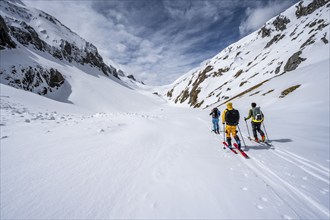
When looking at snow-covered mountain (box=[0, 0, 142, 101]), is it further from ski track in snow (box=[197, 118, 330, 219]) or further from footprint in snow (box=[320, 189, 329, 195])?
footprint in snow (box=[320, 189, 329, 195])

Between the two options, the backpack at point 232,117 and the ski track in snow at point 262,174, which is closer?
the ski track in snow at point 262,174

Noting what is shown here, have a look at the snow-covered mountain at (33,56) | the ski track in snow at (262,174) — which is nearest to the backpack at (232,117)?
the ski track in snow at (262,174)

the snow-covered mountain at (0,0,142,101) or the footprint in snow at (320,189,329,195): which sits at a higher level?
the snow-covered mountain at (0,0,142,101)

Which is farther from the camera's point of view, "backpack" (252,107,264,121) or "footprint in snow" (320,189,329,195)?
"backpack" (252,107,264,121)

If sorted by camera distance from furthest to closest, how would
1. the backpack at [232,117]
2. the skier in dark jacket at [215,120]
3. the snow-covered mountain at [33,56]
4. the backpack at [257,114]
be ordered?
the snow-covered mountain at [33,56]
the skier in dark jacket at [215,120]
the backpack at [257,114]
the backpack at [232,117]

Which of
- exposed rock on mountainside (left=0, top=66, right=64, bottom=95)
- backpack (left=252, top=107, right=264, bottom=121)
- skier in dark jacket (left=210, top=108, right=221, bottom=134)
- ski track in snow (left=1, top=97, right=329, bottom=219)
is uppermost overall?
exposed rock on mountainside (left=0, top=66, right=64, bottom=95)

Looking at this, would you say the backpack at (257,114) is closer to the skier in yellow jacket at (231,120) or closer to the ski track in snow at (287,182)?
the skier in yellow jacket at (231,120)

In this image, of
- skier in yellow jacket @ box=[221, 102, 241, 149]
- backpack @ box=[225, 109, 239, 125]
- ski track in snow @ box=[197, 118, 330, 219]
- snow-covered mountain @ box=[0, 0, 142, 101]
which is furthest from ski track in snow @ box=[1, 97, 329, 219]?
snow-covered mountain @ box=[0, 0, 142, 101]

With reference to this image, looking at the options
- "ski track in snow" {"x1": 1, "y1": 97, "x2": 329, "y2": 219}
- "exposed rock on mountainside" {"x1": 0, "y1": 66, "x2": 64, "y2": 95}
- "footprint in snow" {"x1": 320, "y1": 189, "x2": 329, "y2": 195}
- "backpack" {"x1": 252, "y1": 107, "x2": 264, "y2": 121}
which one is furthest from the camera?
"exposed rock on mountainside" {"x1": 0, "y1": 66, "x2": 64, "y2": 95}

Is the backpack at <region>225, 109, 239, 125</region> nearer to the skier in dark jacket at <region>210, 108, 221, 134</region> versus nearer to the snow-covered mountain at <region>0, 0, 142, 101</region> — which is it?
the skier in dark jacket at <region>210, 108, 221, 134</region>

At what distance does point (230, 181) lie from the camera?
4.54m

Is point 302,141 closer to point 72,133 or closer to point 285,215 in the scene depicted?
point 285,215

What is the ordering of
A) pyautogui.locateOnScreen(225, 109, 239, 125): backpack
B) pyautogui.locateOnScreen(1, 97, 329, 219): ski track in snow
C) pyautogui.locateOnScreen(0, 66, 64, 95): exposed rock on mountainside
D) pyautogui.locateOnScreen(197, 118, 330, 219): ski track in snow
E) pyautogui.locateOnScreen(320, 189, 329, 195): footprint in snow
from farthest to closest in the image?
pyautogui.locateOnScreen(0, 66, 64, 95): exposed rock on mountainside, pyautogui.locateOnScreen(225, 109, 239, 125): backpack, pyautogui.locateOnScreen(320, 189, 329, 195): footprint in snow, pyautogui.locateOnScreen(197, 118, 330, 219): ski track in snow, pyautogui.locateOnScreen(1, 97, 329, 219): ski track in snow

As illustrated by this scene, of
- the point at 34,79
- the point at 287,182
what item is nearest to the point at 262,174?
the point at 287,182
